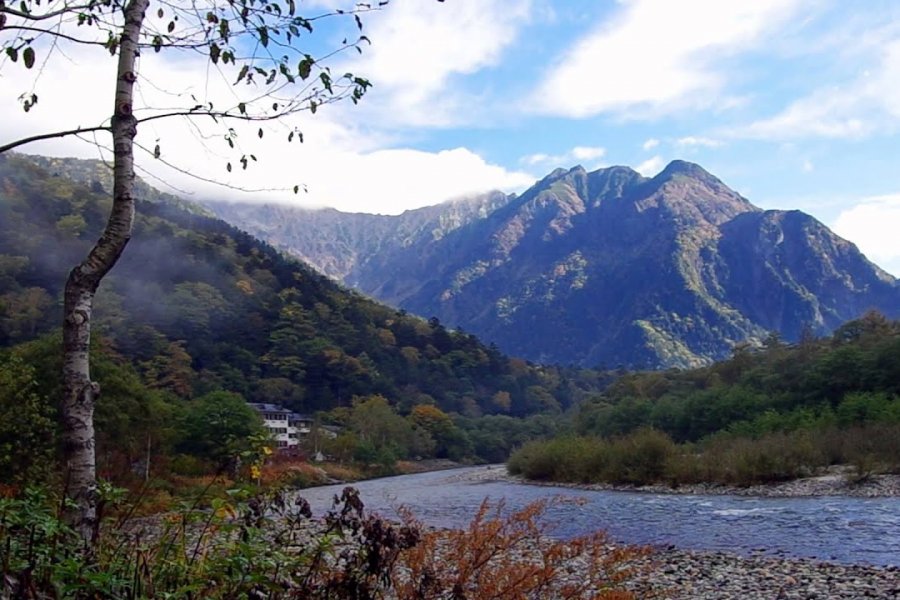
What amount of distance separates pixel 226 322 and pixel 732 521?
284 feet

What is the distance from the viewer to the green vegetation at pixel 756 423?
37531 millimetres

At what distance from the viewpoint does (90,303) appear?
450 centimetres

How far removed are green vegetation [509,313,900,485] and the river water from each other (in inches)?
175

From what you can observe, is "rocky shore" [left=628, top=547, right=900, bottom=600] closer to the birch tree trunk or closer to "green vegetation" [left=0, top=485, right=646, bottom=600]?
"green vegetation" [left=0, top=485, right=646, bottom=600]

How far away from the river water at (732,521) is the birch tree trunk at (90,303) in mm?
10646

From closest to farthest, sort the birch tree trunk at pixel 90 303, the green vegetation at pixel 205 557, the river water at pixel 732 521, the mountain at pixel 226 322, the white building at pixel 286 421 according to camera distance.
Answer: the green vegetation at pixel 205 557
the birch tree trunk at pixel 90 303
the river water at pixel 732 521
the white building at pixel 286 421
the mountain at pixel 226 322

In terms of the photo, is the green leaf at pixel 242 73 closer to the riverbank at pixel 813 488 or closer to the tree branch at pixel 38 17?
the tree branch at pixel 38 17

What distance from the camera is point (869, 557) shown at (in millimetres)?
16859

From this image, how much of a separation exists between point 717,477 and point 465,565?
34930mm

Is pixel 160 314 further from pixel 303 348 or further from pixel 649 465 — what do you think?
pixel 649 465

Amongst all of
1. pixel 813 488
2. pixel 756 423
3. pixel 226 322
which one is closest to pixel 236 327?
pixel 226 322

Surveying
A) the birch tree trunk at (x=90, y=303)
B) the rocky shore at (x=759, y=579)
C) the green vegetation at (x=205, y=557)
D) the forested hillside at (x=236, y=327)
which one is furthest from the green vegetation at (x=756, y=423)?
the birch tree trunk at (x=90, y=303)

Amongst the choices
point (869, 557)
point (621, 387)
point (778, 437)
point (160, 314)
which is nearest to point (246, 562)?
point (869, 557)

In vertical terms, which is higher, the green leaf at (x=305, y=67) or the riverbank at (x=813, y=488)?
the green leaf at (x=305, y=67)
